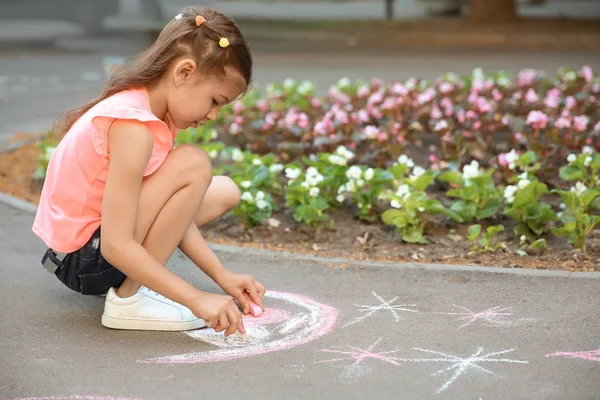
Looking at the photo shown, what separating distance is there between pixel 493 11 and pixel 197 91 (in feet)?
47.1

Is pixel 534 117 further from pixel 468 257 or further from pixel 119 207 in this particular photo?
pixel 119 207

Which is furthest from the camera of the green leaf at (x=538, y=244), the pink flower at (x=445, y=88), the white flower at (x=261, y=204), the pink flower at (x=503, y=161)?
the pink flower at (x=445, y=88)

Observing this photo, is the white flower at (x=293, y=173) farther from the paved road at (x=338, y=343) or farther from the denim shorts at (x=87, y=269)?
the denim shorts at (x=87, y=269)

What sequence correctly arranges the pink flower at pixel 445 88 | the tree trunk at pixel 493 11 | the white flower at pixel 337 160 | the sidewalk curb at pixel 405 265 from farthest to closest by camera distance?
the tree trunk at pixel 493 11, the pink flower at pixel 445 88, the white flower at pixel 337 160, the sidewalk curb at pixel 405 265

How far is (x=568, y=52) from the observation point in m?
13.8

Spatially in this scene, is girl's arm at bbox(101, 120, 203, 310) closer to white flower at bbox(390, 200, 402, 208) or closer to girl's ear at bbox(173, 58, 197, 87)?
girl's ear at bbox(173, 58, 197, 87)

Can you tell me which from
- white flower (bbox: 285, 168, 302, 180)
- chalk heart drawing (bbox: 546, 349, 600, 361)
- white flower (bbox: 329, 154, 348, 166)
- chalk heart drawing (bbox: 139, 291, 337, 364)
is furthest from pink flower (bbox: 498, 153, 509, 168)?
chalk heart drawing (bbox: 546, 349, 600, 361)

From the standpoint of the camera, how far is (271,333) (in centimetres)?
367

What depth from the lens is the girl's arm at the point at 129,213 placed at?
3.34 m

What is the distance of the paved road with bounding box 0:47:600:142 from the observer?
31.7 feet

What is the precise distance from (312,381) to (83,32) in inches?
628

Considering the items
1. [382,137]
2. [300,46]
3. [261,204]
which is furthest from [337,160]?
[300,46]

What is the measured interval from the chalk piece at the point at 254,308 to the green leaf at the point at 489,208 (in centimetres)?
148

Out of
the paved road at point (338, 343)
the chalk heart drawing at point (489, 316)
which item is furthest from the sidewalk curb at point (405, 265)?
the chalk heart drawing at point (489, 316)
